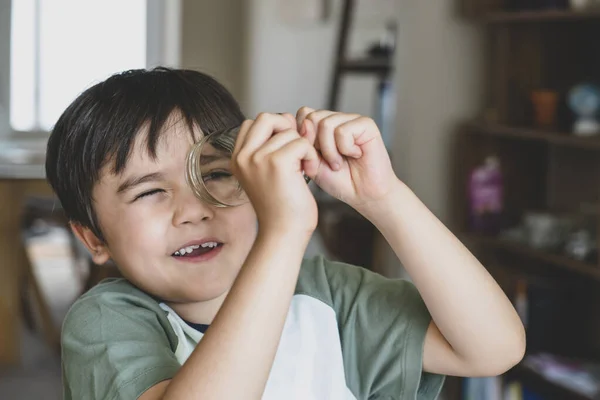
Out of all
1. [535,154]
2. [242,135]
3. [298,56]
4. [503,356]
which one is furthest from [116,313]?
[298,56]

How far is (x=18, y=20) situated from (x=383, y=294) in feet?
15.3

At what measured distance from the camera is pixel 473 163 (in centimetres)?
319

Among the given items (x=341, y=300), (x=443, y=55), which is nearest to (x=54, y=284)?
(x=443, y=55)

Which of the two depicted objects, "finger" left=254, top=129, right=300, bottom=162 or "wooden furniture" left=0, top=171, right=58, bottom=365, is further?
"wooden furniture" left=0, top=171, right=58, bottom=365

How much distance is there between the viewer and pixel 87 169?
3.13 feet

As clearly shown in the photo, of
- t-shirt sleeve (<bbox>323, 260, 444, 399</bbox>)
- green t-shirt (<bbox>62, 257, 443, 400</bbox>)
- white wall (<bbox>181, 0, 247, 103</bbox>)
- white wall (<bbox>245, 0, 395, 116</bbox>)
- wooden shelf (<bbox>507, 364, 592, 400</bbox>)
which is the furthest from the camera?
white wall (<bbox>181, 0, 247, 103</bbox>)

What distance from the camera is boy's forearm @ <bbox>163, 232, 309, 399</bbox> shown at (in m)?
0.74

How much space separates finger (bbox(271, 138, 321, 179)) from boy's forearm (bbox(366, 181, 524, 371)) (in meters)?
0.13

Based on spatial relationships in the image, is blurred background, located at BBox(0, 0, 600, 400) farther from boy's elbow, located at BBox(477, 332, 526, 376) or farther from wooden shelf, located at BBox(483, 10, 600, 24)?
boy's elbow, located at BBox(477, 332, 526, 376)

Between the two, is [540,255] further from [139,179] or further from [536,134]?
[139,179]

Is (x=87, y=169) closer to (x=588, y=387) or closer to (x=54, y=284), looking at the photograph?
(x=588, y=387)

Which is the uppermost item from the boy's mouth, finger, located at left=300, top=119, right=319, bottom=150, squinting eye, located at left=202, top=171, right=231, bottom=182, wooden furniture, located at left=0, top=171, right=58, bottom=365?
finger, located at left=300, top=119, right=319, bottom=150

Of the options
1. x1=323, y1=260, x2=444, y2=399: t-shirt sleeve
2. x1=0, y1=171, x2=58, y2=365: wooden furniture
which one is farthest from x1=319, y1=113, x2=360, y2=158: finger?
x1=0, y1=171, x2=58, y2=365: wooden furniture

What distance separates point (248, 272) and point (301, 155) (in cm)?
10
